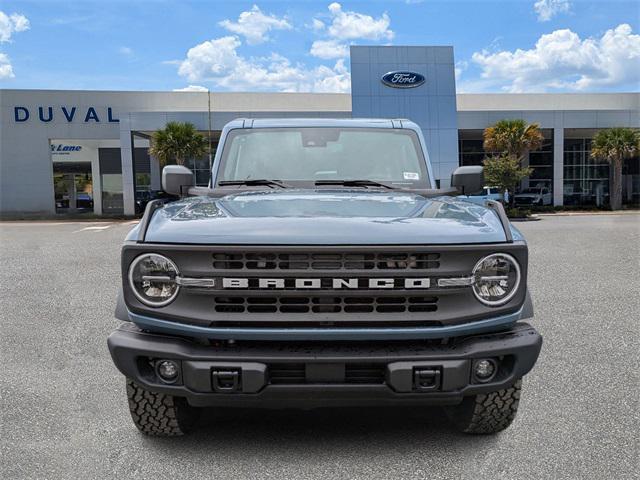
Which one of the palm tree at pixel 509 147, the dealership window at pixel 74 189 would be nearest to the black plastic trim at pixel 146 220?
the palm tree at pixel 509 147

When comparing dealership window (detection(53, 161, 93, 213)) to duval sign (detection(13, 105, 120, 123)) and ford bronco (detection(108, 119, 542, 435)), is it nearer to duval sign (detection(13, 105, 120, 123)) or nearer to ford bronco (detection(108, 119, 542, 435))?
duval sign (detection(13, 105, 120, 123))

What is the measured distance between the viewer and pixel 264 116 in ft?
109

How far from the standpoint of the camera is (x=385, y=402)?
2.73 metres

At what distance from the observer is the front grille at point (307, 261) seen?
2666 mm

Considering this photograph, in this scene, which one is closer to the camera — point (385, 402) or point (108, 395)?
point (385, 402)

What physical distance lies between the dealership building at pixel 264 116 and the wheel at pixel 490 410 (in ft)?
86.1

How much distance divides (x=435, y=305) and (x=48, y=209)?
38469mm

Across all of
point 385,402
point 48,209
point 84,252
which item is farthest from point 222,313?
point 48,209

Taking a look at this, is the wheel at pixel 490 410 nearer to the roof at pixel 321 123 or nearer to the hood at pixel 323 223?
the hood at pixel 323 223

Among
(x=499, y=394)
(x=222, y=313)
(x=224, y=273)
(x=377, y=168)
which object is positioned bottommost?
(x=499, y=394)

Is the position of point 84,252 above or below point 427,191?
below

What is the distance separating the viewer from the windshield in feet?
14.0

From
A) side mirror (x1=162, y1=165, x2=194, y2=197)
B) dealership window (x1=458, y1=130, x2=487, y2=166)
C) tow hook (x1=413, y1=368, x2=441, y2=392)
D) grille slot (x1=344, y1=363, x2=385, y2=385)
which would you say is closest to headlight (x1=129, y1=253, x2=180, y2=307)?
grille slot (x1=344, y1=363, x2=385, y2=385)

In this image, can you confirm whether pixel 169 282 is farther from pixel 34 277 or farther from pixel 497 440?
pixel 34 277
